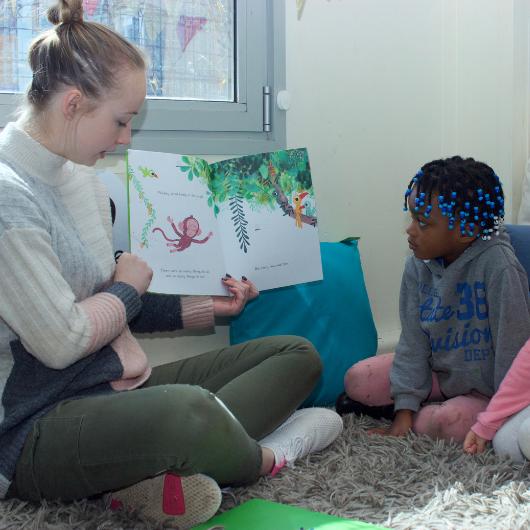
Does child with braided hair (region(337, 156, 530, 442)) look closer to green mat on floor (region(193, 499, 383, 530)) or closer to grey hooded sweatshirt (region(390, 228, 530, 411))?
grey hooded sweatshirt (region(390, 228, 530, 411))

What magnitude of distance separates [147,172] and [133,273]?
0.32 metres

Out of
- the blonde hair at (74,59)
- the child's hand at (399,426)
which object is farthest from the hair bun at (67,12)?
the child's hand at (399,426)

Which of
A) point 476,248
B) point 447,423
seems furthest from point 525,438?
point 476,248

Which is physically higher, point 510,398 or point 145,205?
point 145,205

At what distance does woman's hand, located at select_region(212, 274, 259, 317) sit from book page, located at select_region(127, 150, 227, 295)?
0.02m

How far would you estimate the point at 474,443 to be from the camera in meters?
1.45

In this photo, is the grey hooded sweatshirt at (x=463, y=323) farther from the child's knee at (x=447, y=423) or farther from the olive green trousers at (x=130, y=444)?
the olive green trousers at (x=130, y=444)

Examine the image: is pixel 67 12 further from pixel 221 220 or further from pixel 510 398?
pixel 510 398

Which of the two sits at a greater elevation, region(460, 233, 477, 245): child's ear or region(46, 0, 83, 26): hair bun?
region(46, 0, 83, 26): hair bun

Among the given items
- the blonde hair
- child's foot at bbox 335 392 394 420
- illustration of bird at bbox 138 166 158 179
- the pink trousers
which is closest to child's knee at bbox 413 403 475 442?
the pink trousers

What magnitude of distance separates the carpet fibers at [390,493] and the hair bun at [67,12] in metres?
0.75

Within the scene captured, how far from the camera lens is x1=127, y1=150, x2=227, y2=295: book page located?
1.54 m

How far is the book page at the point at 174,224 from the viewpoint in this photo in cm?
154

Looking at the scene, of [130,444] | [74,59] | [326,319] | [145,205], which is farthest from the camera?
[326,319]
